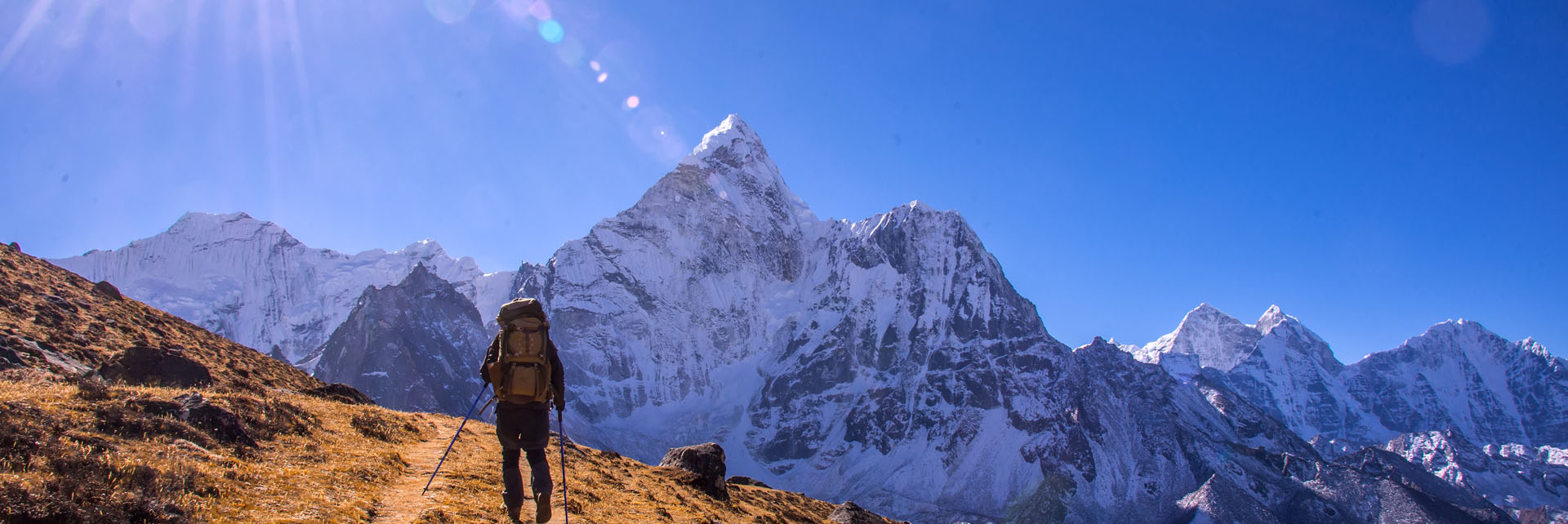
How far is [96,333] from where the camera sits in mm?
29766

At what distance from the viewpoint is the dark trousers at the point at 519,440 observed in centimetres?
1216

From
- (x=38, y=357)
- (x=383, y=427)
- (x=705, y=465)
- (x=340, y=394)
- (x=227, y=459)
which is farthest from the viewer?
(x=340, y=394)

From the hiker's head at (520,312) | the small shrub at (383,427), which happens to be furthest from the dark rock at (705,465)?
the hiker's head at (520,312)

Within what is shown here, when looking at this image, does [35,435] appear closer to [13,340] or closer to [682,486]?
[682,486]

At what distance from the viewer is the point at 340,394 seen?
28766 millimetres

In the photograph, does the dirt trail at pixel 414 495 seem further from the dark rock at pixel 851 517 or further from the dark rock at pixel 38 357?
the dark rock at pixel 851 517

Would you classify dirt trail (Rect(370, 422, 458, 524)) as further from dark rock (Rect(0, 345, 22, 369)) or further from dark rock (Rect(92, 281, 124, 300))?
dark rock (Rect(92, 281, 124, 300))

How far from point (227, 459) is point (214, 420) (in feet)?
6.48

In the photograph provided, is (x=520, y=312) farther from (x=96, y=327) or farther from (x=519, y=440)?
(x=96, y=327)

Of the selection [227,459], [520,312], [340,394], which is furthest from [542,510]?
[340,394]

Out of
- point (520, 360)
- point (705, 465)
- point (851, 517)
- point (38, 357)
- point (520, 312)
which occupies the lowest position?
point (851, 517)

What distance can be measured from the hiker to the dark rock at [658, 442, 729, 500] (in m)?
14.0

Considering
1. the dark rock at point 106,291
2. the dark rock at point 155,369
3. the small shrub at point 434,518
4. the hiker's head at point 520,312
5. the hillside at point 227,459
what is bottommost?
the small shrub at point 434,518

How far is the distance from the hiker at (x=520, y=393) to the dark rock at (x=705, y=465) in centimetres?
1404
